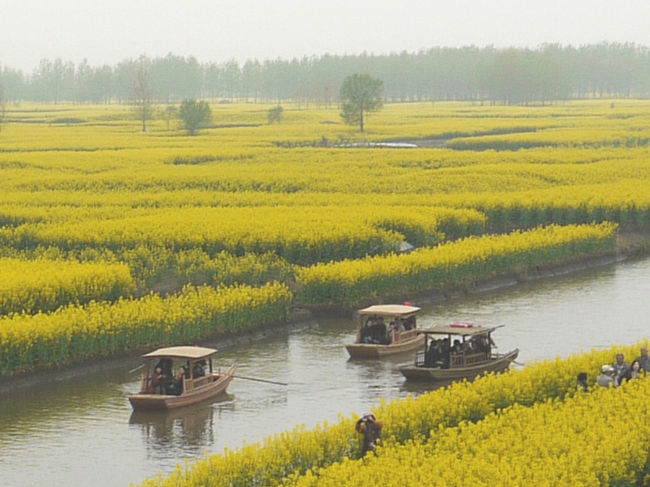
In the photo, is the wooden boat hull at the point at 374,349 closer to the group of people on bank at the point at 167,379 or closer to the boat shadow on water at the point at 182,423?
the boat shadow on water at the point at 182,423

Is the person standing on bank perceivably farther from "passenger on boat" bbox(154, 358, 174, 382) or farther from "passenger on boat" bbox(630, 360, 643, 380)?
"passenger on boat" bbox(154, 358, 174, 382)

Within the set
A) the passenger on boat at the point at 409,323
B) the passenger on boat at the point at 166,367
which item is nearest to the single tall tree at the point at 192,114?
the passenger on boat at the point at 409,323

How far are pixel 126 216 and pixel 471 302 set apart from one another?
2558 centimetres

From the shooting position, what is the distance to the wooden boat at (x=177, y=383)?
3509 centimetres

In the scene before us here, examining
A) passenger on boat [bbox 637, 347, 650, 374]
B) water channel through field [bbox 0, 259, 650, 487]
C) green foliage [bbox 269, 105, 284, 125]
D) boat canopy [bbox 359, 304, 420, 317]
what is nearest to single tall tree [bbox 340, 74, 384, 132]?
green foliage [bbox 269, 105, 284, 125]

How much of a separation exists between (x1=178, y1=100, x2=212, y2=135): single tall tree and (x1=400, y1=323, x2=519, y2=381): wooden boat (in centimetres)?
12975

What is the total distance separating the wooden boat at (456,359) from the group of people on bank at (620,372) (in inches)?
266

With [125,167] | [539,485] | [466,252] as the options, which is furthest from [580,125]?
[539,485]

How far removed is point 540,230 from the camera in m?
66.2

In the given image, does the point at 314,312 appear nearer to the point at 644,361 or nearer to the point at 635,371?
the point at 644,361

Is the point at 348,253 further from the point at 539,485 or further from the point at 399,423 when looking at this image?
the point at 539,485

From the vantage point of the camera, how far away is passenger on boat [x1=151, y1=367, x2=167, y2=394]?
35.6m

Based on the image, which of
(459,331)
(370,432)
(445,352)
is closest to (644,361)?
(459,331)

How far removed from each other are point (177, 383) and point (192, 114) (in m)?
132
